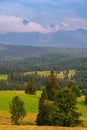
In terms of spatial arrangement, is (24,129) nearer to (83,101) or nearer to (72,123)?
(72,123)

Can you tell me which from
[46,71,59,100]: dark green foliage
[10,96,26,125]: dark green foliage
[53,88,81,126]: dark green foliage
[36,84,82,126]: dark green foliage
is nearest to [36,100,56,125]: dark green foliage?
[36,84,82,126]: dark green foliage

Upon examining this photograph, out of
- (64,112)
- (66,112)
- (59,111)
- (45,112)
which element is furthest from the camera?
(45,112)

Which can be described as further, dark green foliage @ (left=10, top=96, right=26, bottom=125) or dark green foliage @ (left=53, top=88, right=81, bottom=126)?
dark green foliage @ (left=10, top=96, right=26, bottom=125)

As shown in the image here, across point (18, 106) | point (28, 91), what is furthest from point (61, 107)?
point (28, 91)

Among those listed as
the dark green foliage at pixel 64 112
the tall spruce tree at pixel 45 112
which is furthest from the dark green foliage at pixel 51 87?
the dark green foliage at pixel 64 112

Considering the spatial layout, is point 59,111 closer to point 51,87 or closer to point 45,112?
point 45,112

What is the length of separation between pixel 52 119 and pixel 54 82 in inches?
1958

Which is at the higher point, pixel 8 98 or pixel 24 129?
pixel 24 129

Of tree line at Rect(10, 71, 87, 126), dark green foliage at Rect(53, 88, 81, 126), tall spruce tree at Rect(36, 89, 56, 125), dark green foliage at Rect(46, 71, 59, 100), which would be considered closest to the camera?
dark green foliage at Rect(53, 88, 81, 126)

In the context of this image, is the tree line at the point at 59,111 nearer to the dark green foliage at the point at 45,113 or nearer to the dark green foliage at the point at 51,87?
the dark green foliage at the point at 45,113

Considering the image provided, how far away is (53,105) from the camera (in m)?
69.0

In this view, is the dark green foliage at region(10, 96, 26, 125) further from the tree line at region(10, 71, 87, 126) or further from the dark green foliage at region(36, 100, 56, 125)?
the dark green foliage at region(36, 100, 56, 125)

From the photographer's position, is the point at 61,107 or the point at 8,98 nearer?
the point at 61,107

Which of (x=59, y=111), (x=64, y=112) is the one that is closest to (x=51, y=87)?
(x=64, y=112)
